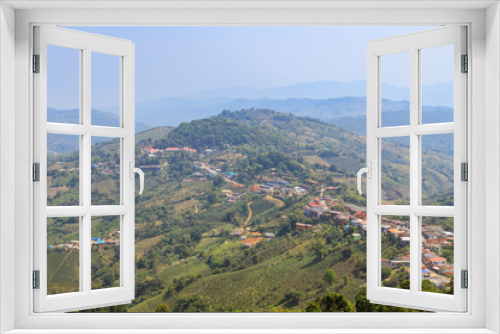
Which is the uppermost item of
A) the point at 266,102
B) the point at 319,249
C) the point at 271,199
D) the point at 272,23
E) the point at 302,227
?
the point at 266,102

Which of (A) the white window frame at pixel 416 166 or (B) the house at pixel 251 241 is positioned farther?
(B) the house at pixel 251 241

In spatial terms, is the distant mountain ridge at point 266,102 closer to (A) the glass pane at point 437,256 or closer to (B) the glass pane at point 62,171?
(B) the glass pane at point 62,171

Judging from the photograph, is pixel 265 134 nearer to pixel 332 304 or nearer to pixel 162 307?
pixel 332 304

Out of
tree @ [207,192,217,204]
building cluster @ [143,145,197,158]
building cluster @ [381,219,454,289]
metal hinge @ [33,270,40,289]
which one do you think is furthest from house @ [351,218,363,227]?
metal hinge @ [33,270,40,289]

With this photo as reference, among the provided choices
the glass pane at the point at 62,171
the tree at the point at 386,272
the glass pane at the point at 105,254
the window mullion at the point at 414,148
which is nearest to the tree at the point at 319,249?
the tree at the point at 386,272

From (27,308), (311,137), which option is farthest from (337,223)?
(27,308)

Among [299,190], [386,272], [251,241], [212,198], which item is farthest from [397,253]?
[212,198]
